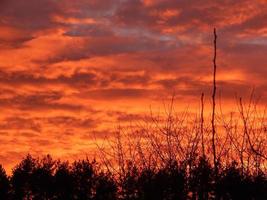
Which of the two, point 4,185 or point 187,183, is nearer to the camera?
point 187,183

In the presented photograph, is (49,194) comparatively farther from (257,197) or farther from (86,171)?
(257,197)

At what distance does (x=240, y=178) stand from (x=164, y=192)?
2.48 metres

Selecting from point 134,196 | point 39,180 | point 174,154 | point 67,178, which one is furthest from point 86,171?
point 174,154

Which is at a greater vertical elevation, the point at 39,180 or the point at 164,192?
the point at 39,180

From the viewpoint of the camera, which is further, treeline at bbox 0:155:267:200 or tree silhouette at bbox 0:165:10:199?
tree silhouette at bbox 0:165:10:199

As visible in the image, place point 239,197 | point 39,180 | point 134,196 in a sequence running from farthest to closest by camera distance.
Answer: point 39,180 < point 134,196 < point 239,197

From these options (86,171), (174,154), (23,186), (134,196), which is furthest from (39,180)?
(174,154)

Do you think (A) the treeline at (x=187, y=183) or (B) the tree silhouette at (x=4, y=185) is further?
(B) the tree silhouette at (x=4, y=185)

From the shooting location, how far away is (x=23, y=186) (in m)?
28.5

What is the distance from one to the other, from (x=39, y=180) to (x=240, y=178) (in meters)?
13.4

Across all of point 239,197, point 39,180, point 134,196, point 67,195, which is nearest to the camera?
point 239,197

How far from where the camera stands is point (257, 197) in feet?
57.0

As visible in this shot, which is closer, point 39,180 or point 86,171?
point 86,171

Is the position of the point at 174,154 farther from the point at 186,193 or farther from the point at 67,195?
the point at 67,195
